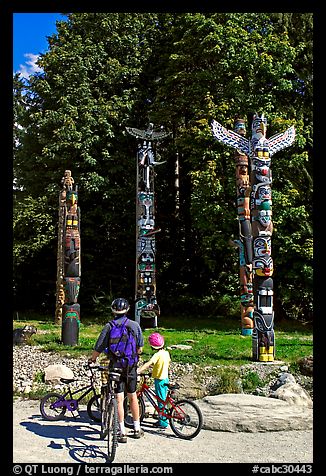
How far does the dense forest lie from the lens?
698 inches

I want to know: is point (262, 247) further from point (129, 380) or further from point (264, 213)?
point (129, 380)

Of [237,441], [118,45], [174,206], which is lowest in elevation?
[237,441]

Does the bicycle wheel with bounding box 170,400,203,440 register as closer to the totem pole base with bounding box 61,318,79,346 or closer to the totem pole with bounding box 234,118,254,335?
the totem pole base with bounding box 61,318,79,346

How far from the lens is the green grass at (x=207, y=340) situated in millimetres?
10102

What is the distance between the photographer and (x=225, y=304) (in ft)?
65.7

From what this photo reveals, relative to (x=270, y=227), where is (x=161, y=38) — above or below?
above

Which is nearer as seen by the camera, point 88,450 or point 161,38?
point 88,450

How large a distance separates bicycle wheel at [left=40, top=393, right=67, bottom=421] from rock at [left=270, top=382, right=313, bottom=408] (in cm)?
287

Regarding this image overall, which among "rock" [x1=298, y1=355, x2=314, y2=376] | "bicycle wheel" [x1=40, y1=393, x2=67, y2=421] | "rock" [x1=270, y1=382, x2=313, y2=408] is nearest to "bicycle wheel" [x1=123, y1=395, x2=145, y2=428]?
"bicycle wheel" [x1=40, y1=393, x2=67, y2=421]

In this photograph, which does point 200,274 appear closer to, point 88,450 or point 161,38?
point 161,38

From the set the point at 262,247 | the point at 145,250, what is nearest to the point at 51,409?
the point at 262,247
